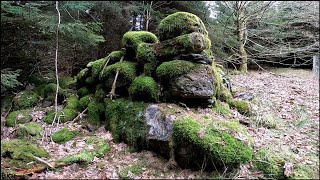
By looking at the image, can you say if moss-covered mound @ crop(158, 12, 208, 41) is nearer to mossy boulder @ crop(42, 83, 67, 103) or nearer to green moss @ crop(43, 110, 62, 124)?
green moss @ crop(43, 110, 62, 124)

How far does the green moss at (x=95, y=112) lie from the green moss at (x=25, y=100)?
6.57 ft

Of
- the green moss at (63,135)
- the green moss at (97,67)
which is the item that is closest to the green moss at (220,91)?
the green moss at (97,67)

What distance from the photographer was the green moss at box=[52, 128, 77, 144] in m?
5.41

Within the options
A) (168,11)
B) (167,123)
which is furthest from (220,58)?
(167,123)

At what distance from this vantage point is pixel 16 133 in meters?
5.37

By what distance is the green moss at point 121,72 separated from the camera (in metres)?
6.12

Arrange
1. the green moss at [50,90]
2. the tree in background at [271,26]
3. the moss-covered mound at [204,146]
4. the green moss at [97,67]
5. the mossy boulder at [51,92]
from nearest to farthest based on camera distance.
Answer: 1. the moss-covered mound at [204,146]
2. the green moss at [97,67]
3. the mossy boulder at [51,92]
4. the green moss at [50,90]
5. the tree in background at [271,26]

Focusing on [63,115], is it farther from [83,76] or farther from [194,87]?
[194,87]

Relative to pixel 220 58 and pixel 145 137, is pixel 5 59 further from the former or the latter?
pixel 220 58

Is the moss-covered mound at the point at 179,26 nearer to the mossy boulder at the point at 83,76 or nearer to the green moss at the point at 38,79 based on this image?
the mossy boulder at the point at 83,76

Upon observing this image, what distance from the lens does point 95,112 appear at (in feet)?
21.0

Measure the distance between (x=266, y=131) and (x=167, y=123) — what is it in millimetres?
2053

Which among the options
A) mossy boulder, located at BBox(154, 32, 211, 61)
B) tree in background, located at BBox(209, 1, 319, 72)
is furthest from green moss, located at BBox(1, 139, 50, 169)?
tree in background, located at BBox(209, 1, 319, 72)

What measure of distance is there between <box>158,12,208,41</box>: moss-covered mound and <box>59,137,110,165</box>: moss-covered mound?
9.15 ft
